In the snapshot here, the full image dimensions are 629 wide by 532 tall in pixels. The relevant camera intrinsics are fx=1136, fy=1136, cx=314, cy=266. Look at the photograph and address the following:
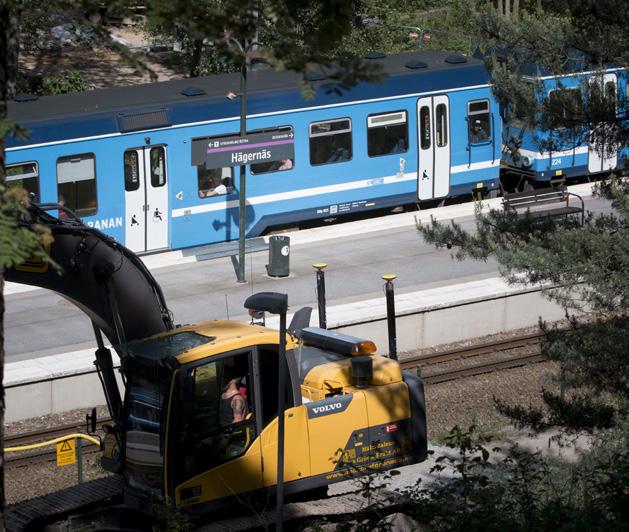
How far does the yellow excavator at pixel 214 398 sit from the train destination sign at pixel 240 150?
1048 centimetres

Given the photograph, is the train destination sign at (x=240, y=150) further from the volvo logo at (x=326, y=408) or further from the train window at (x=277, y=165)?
the volvo logo at (x=326, y=408)

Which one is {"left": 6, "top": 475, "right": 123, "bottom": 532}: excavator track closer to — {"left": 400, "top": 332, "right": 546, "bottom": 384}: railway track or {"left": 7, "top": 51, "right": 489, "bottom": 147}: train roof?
{"left": 400, "top": 332, "right": 546, "bottom": 384}: railway track

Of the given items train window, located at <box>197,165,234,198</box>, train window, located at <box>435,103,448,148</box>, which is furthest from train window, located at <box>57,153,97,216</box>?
train window, located at <box>435,103,448,148</box>

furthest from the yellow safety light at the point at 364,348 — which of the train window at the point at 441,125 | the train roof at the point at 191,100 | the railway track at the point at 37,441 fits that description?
the train window at the point at 441,125

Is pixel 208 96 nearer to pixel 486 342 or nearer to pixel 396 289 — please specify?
pixel 396 289

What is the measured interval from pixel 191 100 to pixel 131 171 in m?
1.83

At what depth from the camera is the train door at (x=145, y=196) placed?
70.2 ft

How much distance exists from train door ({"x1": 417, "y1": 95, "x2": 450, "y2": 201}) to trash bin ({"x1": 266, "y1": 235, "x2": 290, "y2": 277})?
5.17 metres

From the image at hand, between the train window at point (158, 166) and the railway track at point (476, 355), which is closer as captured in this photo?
the railway track at point (476, 355)

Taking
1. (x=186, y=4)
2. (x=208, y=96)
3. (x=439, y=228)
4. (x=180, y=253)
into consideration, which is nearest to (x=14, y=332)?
(x=180, y=253)

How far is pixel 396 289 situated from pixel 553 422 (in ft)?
23.2

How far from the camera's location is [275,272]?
69.5 ft

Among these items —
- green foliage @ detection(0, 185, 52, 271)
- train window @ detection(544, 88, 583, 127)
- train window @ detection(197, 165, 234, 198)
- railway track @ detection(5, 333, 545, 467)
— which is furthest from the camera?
train window @ detection(197, 165, 234, 198)

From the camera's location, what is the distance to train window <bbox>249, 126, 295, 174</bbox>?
22969 millimetres
